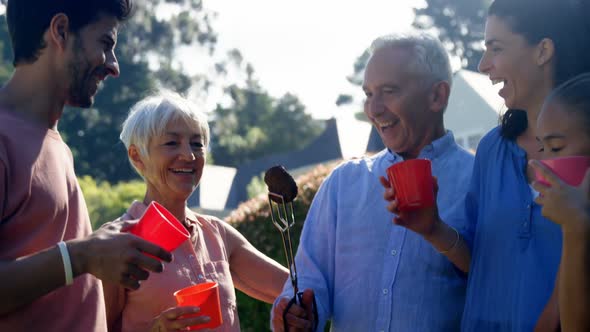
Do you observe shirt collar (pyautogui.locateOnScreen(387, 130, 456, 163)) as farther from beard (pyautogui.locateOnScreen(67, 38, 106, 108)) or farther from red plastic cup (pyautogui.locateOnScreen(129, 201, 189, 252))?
beard (pyautogui.locateOnScreen(67, 38, 106, 108))

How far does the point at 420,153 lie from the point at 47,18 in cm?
184

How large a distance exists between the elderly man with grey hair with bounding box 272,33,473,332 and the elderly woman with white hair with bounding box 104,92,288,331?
42 centimetres

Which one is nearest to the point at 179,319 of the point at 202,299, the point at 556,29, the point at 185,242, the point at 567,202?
the point at 202,299

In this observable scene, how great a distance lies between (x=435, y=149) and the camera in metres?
4.02

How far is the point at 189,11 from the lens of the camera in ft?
163

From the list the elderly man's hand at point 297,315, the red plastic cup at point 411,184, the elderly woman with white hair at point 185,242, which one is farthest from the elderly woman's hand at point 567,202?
the elderly woman with white hair at point 185,242

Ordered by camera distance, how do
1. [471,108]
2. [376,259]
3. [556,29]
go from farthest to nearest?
[471,108]
[376,259]
[556,29]

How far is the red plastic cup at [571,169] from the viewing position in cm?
254

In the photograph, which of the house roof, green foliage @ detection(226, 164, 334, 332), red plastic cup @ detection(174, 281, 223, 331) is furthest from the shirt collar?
the house roof

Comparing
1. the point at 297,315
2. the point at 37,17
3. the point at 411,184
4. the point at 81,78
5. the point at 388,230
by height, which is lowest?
the point at 297,315

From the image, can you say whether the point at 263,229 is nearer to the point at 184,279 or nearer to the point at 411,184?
the point at 184,279

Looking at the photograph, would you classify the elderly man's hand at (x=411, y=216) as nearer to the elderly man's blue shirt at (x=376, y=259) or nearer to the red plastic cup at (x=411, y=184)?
the red plastic cup at (x=411, y=184)

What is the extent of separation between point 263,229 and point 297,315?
4544 millimetres

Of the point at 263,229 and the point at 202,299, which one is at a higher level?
the point at 202,299
